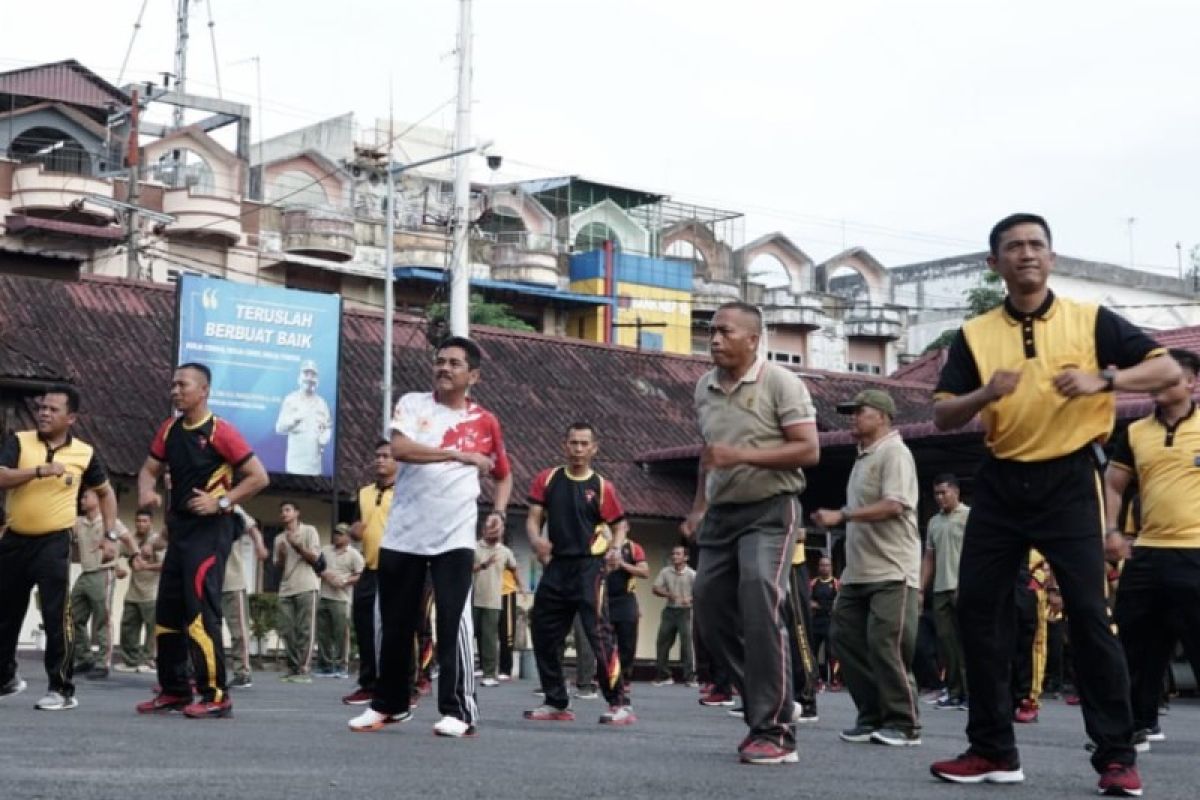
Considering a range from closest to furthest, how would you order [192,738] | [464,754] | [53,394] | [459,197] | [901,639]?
[464,754] → [192,738] → [901,639] → [53,394] → [459,197]

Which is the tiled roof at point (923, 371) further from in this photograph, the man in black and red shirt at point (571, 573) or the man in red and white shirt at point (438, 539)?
the man in red and white shirt at point (438, 539)

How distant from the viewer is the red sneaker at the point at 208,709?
1146 centimetres

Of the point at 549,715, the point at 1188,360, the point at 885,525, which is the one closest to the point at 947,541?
the point at 549,715

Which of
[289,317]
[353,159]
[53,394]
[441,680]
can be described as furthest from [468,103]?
[353,159]

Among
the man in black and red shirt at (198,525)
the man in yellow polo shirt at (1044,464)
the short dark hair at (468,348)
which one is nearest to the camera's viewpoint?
the man in yellow polo shirt at (1044,464)

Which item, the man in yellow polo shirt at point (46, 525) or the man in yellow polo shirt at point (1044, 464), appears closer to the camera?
the man in yellow polo shirt at point (1044, 464)

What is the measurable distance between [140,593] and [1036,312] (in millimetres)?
16595

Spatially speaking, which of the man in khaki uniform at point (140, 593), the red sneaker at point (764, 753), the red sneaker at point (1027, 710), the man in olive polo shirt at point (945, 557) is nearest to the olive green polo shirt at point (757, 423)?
the red sneaker at point (764, 753)

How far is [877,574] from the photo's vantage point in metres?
11.5

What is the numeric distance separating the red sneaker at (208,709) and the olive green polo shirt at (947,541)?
23.5 ft

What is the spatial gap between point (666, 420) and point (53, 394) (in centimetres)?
2837

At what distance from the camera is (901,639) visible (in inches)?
446

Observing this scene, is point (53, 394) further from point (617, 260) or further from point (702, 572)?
point (617, 260)

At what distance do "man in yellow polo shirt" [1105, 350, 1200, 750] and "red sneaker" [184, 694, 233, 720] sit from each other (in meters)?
5.01
